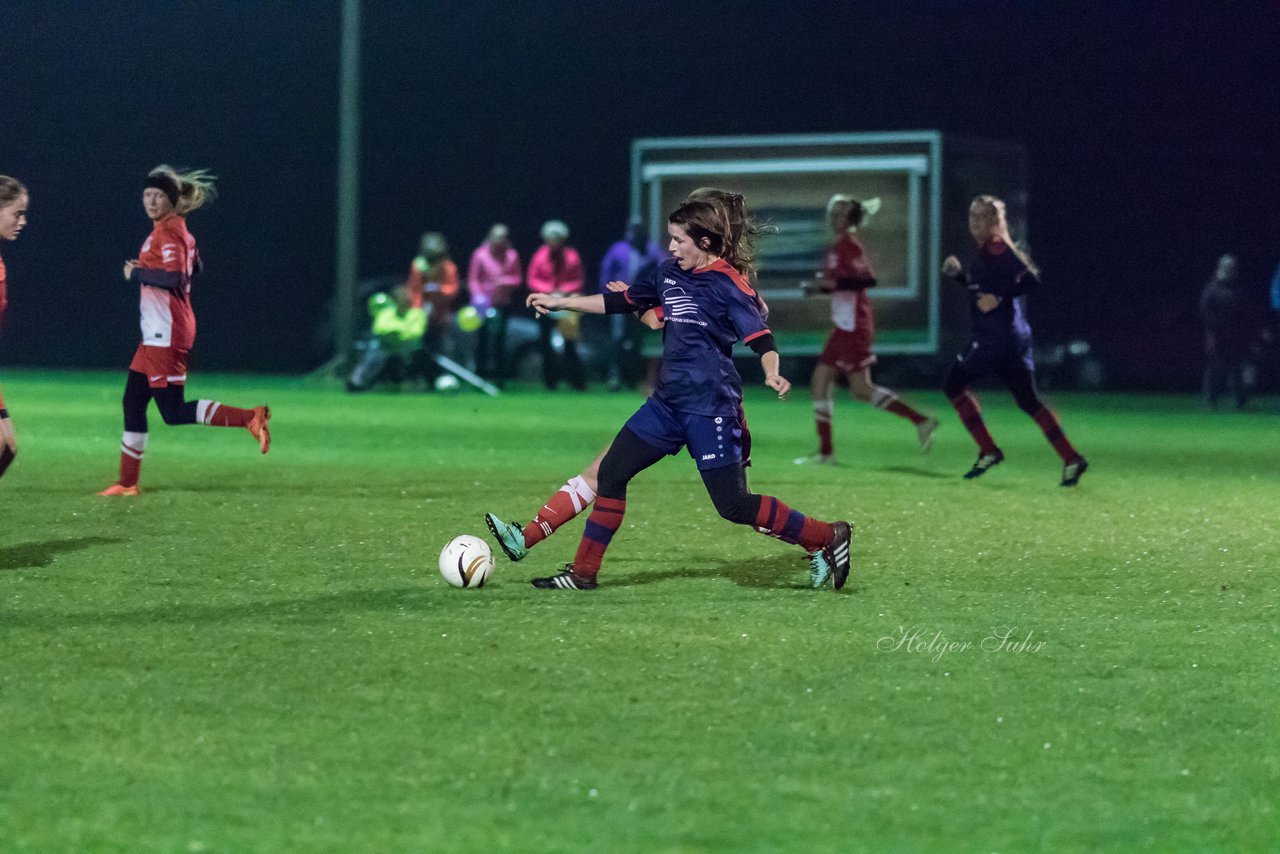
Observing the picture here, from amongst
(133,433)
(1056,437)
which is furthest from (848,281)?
(133,433)

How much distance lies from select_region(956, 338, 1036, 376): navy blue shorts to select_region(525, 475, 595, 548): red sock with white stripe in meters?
5.38

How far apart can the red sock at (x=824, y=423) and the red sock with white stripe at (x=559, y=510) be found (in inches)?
253

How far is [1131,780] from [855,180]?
22.4 meters

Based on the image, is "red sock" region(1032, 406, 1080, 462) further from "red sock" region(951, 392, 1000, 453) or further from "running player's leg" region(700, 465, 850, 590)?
"running player's leg" region(700, 465, 850, 590)

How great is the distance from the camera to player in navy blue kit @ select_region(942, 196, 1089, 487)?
12.9 m

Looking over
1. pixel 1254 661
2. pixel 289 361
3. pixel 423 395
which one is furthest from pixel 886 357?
pixel 1254 661

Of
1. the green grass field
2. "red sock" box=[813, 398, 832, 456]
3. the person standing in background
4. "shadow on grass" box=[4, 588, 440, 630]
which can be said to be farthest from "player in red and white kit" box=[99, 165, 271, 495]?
the person standing in background

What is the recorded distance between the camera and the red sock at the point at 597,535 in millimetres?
8055

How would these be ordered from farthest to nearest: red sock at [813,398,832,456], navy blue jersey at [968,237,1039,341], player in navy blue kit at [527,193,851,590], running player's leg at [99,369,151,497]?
red sock at [813,398,832,456] → navy blue jersey at [968,237,1039,341] → running player's leg at [99,369,151,497] → player in navy blue kit at [527,193,851,590]

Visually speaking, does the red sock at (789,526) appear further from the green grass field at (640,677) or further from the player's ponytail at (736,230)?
the player's ponytail at (736,230)

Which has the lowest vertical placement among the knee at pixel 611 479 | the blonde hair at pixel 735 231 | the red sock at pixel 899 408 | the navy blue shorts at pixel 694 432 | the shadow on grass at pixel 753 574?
the shadow on grass at pixel 753 574

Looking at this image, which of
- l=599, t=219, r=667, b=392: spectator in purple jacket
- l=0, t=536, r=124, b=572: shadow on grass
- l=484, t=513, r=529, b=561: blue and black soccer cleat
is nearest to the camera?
l=484, t=513, r=529, b=561: blue and black soccer cleat

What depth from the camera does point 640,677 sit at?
20.4 ft

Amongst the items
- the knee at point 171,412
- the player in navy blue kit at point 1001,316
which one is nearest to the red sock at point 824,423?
the player in navy blue kit at point 1001,316
